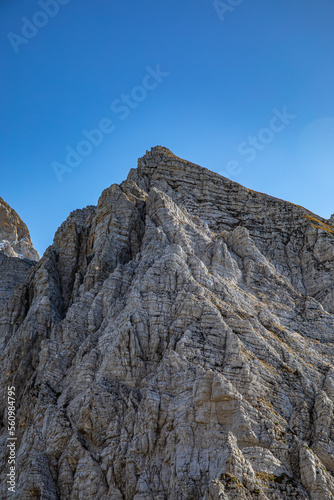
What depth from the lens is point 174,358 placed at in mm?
64062

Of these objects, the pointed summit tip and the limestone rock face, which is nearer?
the pointed summit tip

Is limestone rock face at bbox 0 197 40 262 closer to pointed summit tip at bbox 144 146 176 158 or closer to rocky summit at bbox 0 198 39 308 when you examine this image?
rocky summit at bbox 0 198 39 308

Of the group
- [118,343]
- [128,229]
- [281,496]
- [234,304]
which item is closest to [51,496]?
[118,343]

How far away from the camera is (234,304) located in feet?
248

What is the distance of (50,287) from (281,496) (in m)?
52.1

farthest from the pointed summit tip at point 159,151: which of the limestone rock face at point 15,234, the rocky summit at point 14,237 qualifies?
the limestone rock face at point 15,234

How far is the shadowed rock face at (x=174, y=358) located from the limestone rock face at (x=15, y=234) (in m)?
84.3

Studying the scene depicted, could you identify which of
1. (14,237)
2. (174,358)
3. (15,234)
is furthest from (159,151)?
(15,234)

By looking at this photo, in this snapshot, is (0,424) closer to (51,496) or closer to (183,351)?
(51,496)

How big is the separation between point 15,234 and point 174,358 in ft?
446

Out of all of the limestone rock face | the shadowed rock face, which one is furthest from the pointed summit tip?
the limestone rock face

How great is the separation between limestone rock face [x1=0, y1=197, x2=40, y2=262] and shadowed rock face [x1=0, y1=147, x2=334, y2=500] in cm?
8426

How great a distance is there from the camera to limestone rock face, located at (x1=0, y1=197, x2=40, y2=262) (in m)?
185

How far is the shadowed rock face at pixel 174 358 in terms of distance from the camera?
56.8 metres
